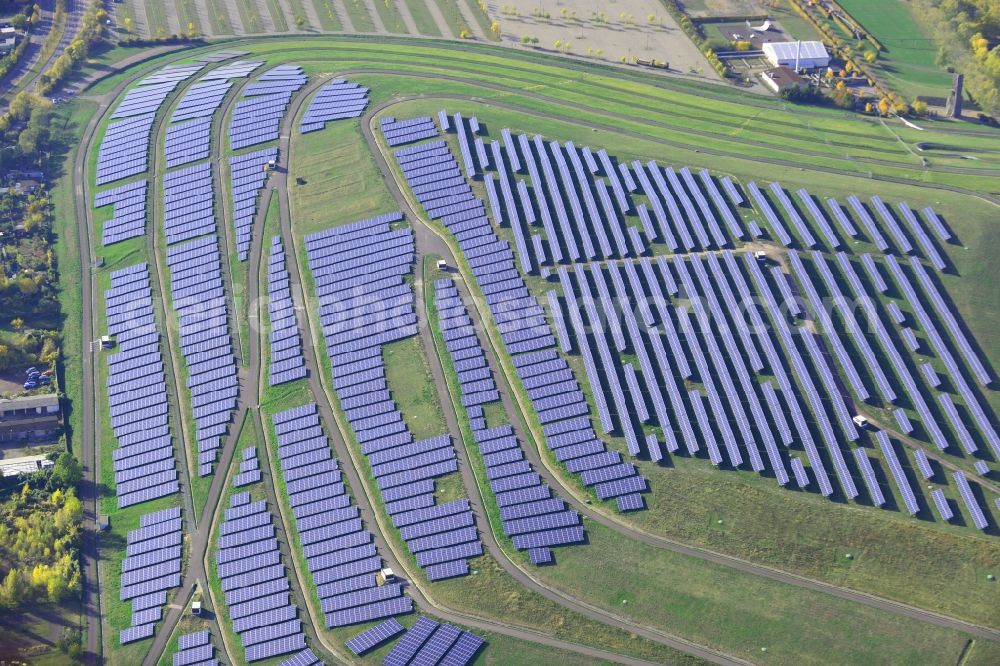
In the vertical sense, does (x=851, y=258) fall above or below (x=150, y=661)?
above

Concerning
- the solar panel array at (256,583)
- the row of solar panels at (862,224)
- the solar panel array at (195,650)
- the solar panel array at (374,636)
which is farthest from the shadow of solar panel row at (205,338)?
the row of solar panels at (862,224)

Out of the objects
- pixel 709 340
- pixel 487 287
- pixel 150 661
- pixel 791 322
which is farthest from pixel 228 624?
pixel 791 322

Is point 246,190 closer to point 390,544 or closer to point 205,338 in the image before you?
point 205,338

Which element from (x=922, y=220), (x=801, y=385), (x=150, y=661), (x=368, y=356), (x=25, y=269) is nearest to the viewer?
(x=150, y=661)

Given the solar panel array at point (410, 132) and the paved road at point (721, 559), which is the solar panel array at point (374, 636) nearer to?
the paved road at point (721, 559)

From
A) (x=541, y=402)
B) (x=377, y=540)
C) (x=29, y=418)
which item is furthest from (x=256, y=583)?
(x=29, y=418)

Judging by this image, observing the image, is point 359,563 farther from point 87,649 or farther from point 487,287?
point 487,287
